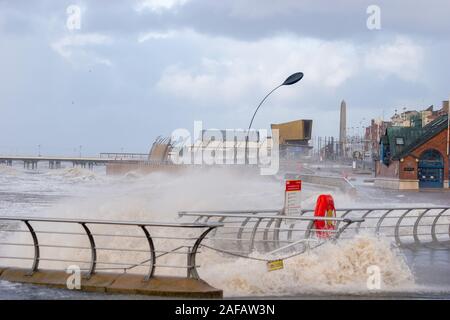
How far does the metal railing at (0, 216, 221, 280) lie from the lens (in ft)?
31.4

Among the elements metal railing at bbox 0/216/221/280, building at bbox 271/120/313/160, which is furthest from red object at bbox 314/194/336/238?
building at bbox 271/120/313/160

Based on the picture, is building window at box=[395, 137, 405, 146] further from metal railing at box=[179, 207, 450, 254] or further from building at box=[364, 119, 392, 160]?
building at box=[364, 119, 392, 160]

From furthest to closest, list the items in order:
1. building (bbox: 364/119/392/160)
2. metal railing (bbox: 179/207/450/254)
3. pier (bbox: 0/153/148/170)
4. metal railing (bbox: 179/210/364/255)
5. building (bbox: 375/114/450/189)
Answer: pier (bbox: 0/153/148/170) → building (bbox: 364/119/392/160) → building (bbox: 375/114/450/189) → metal railing (bbox: 179/207/450/254) → metal railing (bbox: 179/210/364/255)

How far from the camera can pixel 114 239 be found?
17.5 meters

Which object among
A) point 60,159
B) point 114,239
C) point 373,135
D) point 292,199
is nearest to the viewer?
point 292,199

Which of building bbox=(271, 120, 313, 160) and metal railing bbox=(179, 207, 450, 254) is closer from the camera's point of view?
metal railing bbox=(179, 207, 450, 254)

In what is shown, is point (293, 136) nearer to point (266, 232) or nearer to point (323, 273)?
point (266, 232)

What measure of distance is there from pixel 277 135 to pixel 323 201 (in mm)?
41906

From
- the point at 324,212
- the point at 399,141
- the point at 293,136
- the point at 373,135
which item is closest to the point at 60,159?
the point at 373,135

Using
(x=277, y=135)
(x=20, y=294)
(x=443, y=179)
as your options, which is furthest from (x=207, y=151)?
(x=20, y=294)

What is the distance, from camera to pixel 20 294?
9672 millimetres

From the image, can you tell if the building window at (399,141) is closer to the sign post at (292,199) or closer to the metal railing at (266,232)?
the metal railing at (266,232)

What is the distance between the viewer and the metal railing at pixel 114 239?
9.59 m

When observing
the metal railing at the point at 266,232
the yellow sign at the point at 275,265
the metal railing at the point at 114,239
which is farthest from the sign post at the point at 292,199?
the yellow sign at the point at 275,265
